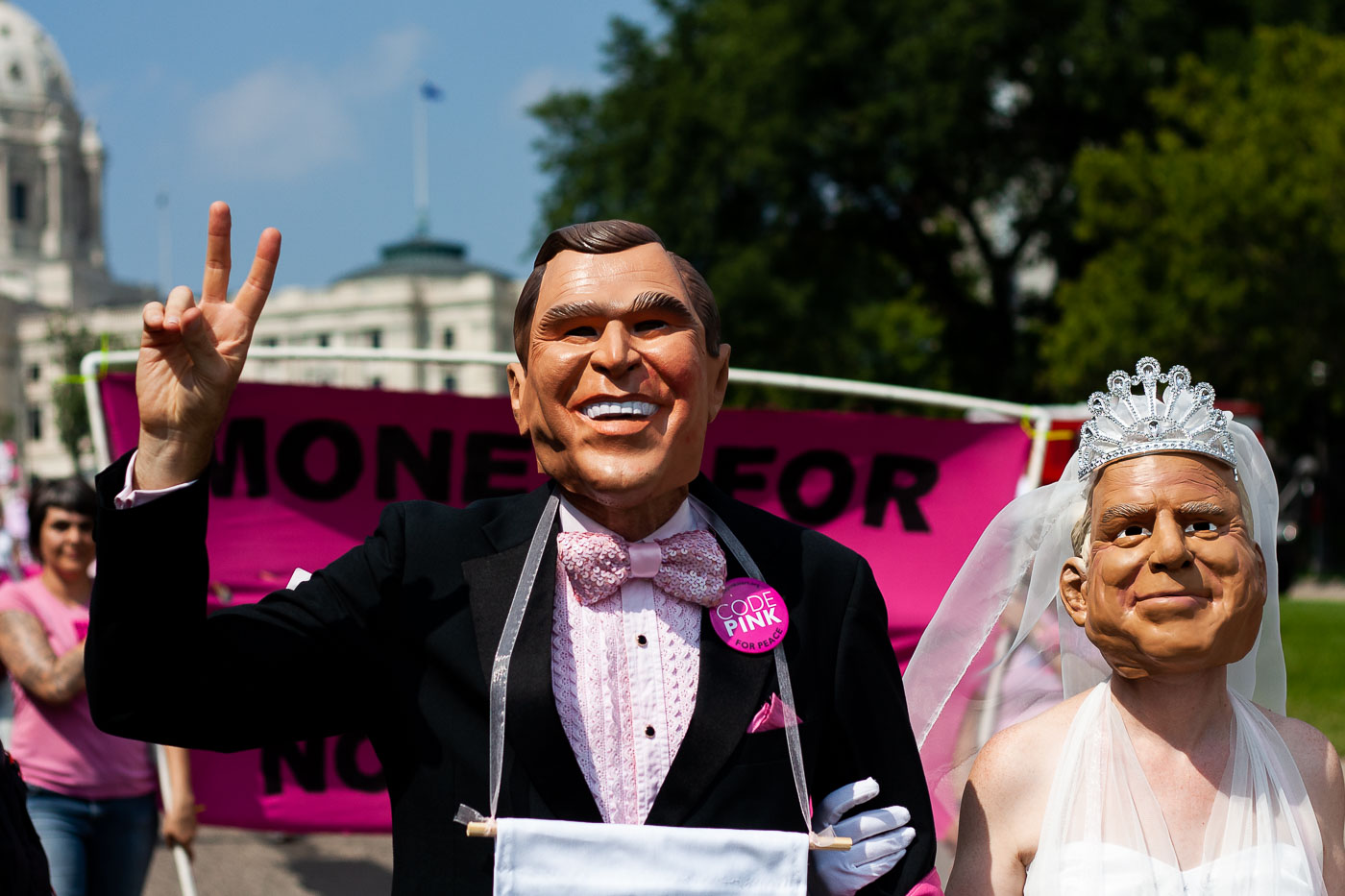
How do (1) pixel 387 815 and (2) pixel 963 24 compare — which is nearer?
(1) pixel 387 815

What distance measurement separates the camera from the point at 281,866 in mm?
7277

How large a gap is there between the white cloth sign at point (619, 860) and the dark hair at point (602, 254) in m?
0.78

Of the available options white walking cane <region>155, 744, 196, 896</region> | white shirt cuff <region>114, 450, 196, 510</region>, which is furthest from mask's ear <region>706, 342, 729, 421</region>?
white walking cane <region>155, 744, 196, 896</region>

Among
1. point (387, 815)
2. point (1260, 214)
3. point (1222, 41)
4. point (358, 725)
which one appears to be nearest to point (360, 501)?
point (387, 815)

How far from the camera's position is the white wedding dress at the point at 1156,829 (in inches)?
99.3

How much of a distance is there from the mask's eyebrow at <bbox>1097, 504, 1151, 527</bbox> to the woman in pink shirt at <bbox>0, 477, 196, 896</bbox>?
10.3 ft

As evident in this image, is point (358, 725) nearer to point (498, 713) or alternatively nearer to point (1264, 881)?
point (498, 713)

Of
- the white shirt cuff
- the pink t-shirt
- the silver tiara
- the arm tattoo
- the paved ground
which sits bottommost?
the paved ground

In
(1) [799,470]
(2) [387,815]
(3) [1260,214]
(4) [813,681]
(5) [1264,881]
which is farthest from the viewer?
(3) [1260,214]

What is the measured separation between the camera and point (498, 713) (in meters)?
2.20

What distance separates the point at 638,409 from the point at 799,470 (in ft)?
10.4

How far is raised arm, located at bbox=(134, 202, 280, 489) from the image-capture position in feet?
6.71

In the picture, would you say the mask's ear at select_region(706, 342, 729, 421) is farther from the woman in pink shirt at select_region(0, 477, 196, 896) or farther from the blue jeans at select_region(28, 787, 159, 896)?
the blue jeans at select_region(28, 787, 159, 896)

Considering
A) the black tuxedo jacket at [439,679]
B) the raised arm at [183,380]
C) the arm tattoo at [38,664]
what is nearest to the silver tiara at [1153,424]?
the black tuxedo jacket at [439,679]
